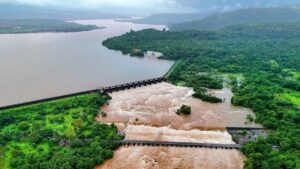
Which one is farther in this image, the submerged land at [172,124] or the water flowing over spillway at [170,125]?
the water flowing over spillway at [170,125]

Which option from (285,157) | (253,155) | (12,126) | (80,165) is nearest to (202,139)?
(253,155)

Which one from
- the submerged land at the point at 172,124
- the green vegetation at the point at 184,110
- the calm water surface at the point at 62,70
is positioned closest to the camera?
the submerged land at the point at 172,124

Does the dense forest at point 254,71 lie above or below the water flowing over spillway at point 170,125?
above

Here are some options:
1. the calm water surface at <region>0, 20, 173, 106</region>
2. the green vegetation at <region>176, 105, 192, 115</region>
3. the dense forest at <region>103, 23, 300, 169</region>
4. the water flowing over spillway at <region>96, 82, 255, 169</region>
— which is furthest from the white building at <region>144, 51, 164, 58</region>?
the green vegetation at <region>176, 105, 192, 115</region>

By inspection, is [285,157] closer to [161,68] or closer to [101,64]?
[161,68]

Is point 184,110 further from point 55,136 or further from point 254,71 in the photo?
point 254,71

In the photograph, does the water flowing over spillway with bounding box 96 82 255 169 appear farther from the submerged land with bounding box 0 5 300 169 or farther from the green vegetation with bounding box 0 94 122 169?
the green vegetation with bounding box 0 94 122 169

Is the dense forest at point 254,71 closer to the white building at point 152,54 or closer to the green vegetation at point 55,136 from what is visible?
the white building at point 152,54

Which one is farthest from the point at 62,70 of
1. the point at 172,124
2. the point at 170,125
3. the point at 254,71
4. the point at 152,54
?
the point at 254,71

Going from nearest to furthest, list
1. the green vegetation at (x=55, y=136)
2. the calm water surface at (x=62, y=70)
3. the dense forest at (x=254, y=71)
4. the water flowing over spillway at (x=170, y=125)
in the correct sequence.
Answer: the green vegetation at (x=55, y=136)
the water flowing over spillway at (x=170, y=125)
the dense forest at (x=254, y=71)
the calm water surface at (x=62, y=70)

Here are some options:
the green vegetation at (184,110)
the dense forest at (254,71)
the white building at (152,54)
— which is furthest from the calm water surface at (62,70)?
the green vegetation at (184,110)
